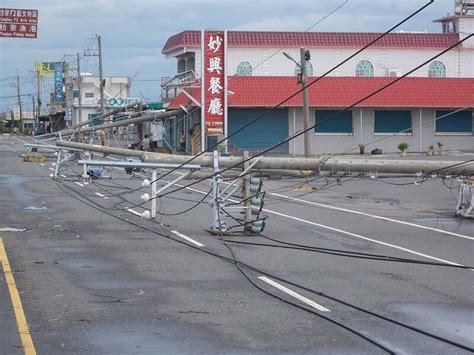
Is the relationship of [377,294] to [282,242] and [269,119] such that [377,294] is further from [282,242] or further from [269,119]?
[269,119]

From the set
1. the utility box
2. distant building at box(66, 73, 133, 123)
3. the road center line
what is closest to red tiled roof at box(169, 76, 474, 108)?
the utility box

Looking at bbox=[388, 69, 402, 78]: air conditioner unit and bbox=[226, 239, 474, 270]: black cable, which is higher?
bbox=[388, 69, 402, 78]: air conditioner unit

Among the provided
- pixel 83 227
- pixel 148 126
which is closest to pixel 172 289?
pixel 83 227

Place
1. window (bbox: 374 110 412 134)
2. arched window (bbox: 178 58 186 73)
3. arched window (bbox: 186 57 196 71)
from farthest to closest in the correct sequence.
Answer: arched window (bbox: 178 58 186 73) < arched window (bbox: 186 57 196 71) < window (bbox: 374 110 412 134)

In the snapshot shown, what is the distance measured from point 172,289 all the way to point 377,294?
2.77 m

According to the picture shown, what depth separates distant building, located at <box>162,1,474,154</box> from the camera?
52719 mm

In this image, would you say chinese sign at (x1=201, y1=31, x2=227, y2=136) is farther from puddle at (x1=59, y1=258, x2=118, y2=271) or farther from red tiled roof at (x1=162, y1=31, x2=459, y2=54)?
puddle at (x1=59, y1=258, x2=118, y2=271)

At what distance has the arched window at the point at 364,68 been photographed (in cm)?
6400

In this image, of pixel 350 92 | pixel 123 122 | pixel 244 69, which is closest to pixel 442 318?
pixel 123 122

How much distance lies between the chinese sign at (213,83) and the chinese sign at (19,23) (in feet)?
42.6

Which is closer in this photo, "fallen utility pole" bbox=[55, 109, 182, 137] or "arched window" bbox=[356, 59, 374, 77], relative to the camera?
"fallen utility pole" bbox=[55, 109, 182, 137]

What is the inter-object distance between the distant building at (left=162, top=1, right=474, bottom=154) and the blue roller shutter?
62 millimetres

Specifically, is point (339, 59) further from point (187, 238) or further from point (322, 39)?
point (187, 238)

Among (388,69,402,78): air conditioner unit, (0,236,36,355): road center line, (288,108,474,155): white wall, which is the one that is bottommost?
(0,236,36,355): road center line
